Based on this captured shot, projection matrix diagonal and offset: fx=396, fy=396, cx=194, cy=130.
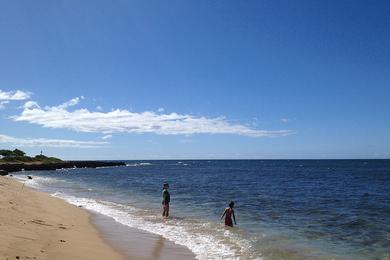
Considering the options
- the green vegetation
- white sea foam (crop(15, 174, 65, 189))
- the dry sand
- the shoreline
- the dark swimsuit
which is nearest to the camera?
the dry sand

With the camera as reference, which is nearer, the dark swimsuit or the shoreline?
the shoreline

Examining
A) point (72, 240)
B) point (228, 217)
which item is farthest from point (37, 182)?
point (72, 240)

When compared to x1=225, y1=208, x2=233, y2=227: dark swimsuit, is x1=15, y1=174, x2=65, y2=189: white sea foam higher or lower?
higher

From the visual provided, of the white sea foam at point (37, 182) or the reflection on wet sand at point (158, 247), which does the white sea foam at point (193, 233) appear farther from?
the white sea foam at point (37, 182)

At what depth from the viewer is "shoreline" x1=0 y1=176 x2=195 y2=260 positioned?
407 inches

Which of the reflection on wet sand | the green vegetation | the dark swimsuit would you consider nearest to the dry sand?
the reflection on wet sand

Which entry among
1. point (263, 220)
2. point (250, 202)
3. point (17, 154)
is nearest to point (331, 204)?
point (250, 202)

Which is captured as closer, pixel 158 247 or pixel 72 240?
pixel 72 240

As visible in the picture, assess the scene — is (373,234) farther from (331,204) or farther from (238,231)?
(331,204)

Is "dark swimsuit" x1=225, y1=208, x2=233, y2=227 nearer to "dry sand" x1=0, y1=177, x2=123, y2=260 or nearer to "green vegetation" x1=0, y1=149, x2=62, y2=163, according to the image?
"dry sand" x1=0, y1=177, x2=123, y2=260

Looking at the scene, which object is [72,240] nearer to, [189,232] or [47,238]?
[47,238]

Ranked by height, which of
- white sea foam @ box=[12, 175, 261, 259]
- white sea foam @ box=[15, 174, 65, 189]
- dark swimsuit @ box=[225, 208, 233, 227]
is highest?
white sea foam @ box=[15, 174, 65, 189]

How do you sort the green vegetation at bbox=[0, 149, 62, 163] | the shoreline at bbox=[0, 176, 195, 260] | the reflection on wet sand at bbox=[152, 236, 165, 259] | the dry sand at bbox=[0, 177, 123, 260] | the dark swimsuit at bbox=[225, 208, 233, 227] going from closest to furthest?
1. the dry sand at bbox=[0, 177, 123, 260]
2. the shoreline at bbox=[0, 176, 195, 260]
3. the reflection on wet sand at bbox=[152, 236, 165, 259]
4. the dark swimsuit at bbox=[225, 208, 233, 227]
5. the green vegetation at bbox=[0, 149, 62, 163]

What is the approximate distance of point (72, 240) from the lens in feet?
41.9
